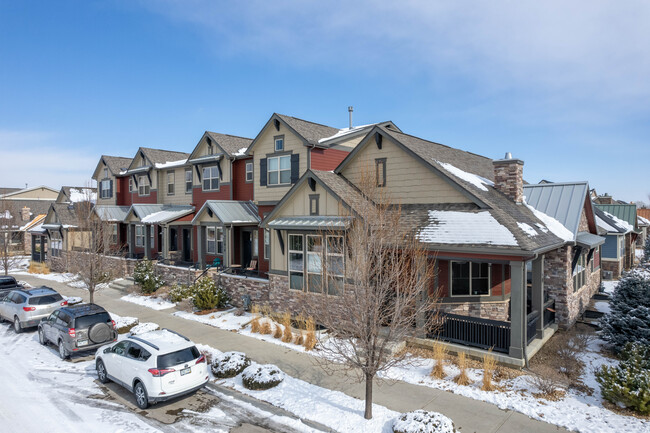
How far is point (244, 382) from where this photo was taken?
11.2 m

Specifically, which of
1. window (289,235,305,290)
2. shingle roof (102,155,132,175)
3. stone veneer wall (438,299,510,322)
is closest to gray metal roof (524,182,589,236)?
stone veneer wall (438,299,510,322)

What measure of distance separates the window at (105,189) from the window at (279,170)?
2204 centimetres

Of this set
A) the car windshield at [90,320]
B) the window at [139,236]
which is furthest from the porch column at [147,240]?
the car windshield at [90,320]

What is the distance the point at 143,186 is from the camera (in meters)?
32.8

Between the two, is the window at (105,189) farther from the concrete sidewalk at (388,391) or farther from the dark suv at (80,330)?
the dark suv at (80,330)

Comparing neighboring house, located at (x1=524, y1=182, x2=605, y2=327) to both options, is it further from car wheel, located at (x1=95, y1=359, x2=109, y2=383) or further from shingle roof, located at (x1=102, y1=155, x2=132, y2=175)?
shingle roof, located at (x1=102, y1=155, x2=132, y2=175)

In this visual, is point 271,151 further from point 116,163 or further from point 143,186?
point 116,163

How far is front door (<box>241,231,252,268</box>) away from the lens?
81.9 feet

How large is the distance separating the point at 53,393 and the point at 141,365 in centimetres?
334

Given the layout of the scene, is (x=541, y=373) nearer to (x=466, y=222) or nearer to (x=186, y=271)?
(x=466, y=222)

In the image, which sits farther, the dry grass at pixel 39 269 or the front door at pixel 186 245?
the dry grass at pixel 39 269

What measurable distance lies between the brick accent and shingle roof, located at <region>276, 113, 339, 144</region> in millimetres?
8833

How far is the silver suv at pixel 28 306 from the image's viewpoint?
57.2 feet

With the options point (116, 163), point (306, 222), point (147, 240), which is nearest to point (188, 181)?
point (147, 240)
